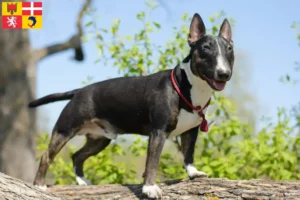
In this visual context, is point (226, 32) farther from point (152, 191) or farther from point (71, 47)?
point (71, 47)

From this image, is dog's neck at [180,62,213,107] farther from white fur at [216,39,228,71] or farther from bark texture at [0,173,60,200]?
bark texture at [0,173,60,200]

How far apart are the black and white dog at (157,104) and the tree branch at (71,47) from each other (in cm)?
507

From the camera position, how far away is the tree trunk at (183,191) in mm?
4668

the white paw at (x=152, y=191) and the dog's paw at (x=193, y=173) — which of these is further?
the dog's paw at (x=193, y=173)

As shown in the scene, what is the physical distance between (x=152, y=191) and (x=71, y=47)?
682cm

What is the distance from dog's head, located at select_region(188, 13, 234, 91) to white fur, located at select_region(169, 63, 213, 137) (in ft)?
0.30

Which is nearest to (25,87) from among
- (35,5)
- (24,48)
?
(24,48)

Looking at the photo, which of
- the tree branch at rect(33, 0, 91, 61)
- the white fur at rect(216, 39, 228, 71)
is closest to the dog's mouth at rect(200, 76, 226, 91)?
the white fur at rect(216, 39, 228, 71)

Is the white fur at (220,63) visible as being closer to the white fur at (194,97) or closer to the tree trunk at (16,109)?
the white fur at (194,97)

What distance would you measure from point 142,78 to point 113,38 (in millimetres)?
2430

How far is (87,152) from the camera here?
20.5 ft

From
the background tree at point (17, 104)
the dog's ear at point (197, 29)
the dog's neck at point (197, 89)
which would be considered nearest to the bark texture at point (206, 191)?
the dog's neck at point (197, 89)

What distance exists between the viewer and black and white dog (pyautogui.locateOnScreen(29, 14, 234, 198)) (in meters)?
4.95

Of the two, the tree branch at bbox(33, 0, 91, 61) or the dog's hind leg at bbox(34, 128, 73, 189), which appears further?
the tree branch at bbox(33, 0, 91, 61)
